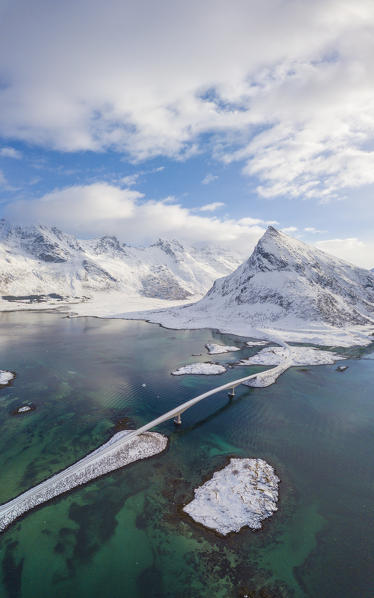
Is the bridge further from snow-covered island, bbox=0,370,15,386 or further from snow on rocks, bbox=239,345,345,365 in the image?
snow on rocks, bbox=239,345,345,365

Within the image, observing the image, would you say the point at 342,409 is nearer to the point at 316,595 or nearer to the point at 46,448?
the point at 316,595

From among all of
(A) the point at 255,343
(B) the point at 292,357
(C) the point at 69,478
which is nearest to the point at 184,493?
(C) the point at 69,478

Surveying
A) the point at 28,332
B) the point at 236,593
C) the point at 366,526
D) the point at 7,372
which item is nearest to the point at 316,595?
the point at 236,593

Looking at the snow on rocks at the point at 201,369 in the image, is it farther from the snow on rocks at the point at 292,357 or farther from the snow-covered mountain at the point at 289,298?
the snow-covered mountain at the point at 289,298

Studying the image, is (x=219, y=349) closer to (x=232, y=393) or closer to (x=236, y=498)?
(x=232, y=393)

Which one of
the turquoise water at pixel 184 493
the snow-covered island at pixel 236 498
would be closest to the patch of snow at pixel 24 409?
the turquoise water at pixel 184 493
